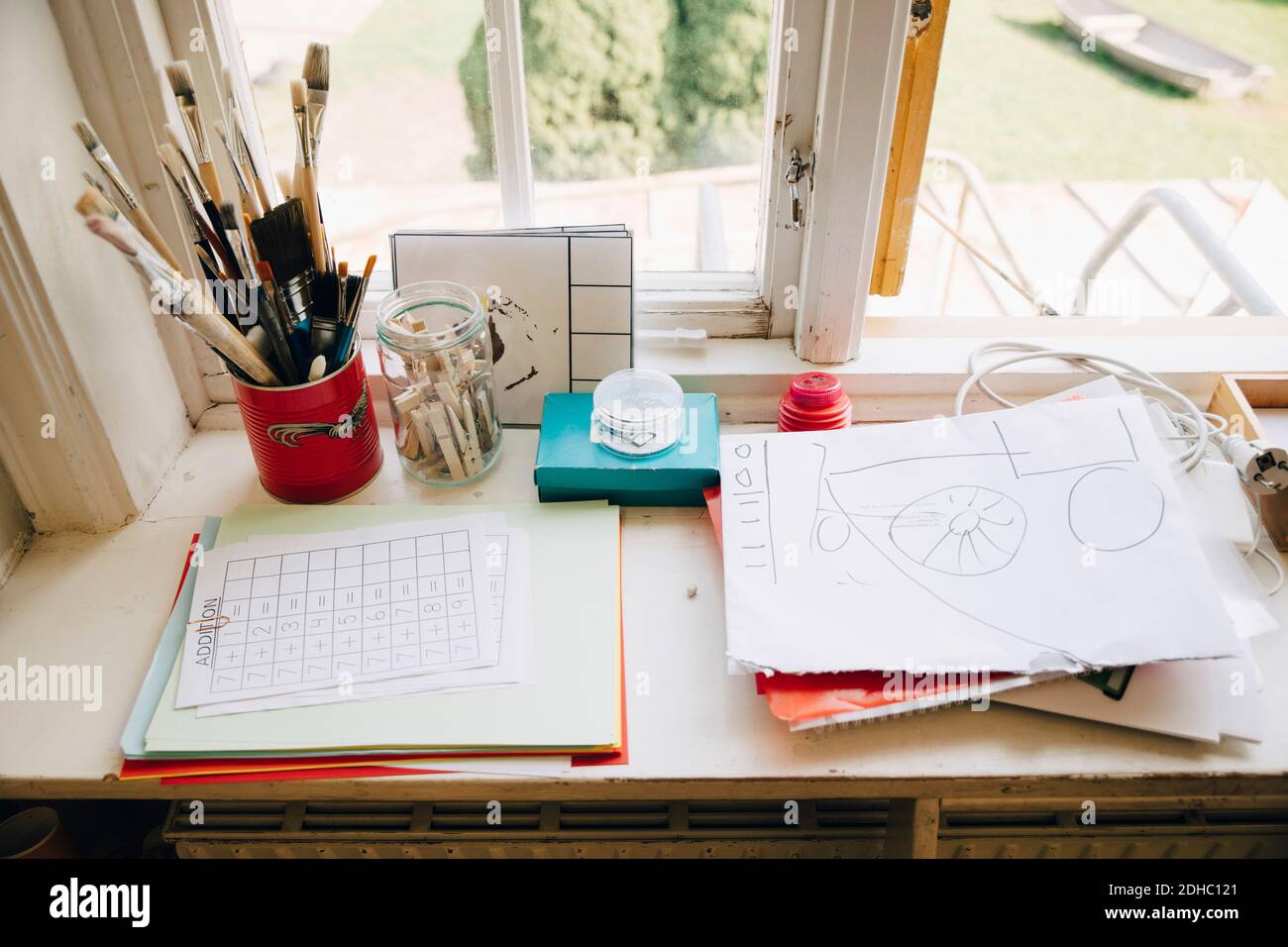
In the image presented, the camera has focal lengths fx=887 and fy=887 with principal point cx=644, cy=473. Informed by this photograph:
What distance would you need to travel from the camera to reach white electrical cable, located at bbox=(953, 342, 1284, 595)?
2.70 ft

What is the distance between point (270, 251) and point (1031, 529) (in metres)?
0.68

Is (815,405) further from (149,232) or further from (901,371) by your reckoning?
(149,232)

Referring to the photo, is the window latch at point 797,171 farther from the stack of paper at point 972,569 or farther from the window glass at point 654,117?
the stack of paper at point 972,569

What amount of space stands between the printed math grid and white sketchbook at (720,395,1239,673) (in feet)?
0.77

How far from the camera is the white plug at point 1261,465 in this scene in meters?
0.78

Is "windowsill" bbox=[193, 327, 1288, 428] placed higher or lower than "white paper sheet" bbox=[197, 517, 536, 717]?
higher

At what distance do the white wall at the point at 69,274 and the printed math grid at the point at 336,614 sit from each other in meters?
0.16

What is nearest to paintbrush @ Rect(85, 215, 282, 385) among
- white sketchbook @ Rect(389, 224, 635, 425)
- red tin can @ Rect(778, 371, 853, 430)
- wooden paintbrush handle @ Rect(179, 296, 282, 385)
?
wooden paintbrush handle @ Rect(179, 296, 282, 385)

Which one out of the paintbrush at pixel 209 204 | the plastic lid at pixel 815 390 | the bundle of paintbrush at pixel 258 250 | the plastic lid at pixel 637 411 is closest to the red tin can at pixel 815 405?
the plastic lid at pixel 815 390

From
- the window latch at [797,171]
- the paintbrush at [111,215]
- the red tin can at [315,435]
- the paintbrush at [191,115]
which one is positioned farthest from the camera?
the window latch at [797,171]

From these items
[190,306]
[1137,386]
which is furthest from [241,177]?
[1137,386]

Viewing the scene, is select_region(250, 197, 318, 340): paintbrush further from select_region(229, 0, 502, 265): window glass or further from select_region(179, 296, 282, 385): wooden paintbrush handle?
select_region(229, 0, 502, 265): window glass
